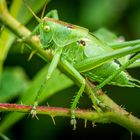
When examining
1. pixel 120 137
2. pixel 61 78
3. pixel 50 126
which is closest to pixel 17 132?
pixel 50 126

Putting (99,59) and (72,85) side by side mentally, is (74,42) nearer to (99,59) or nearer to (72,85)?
(99,59)

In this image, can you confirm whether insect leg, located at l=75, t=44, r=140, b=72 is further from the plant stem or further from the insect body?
the plant stem

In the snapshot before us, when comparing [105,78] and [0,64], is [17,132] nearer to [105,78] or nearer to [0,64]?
[0,64]

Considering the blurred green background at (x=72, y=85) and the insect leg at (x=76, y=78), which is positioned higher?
the blurred green background at (x=72, y=85)

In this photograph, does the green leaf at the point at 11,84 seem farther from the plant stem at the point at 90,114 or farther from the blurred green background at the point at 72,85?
the plant stem at the point at 90,114

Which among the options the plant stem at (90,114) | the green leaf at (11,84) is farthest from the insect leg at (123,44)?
the green leaf at (11,84)

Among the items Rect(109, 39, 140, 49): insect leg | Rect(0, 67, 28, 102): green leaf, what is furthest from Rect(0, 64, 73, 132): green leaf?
Rect(109, 39, 140, 49): insect leg
